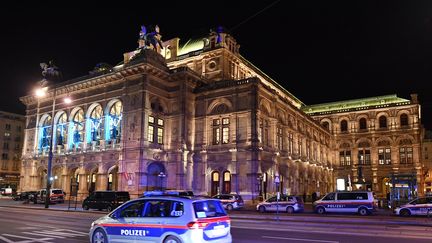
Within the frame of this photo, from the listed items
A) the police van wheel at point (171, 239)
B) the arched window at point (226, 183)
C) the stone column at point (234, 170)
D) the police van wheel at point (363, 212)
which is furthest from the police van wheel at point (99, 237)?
the arched window at point (226, 183)

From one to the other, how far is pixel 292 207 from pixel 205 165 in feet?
53.6

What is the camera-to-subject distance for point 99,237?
1188 centimetres

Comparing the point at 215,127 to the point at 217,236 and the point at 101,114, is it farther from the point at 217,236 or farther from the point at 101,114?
the point at 217,236

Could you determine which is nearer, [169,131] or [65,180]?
[169,131]

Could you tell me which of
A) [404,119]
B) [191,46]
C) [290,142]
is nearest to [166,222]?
[290,142]

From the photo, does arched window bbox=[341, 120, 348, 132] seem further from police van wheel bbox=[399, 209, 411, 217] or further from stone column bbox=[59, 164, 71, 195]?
stone column bbox=[59, 164, 71, 195]

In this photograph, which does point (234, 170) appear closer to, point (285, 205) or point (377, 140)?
point (285, 205)

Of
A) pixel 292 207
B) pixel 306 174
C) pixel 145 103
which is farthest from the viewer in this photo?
pixel 306 174

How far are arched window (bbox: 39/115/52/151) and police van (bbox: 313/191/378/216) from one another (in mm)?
41182

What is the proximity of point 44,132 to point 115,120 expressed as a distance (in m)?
15.7

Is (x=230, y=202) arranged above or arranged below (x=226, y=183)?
below

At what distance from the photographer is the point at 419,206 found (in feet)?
94.0

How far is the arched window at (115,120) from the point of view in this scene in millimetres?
48088

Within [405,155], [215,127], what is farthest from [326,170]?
[215,127]
